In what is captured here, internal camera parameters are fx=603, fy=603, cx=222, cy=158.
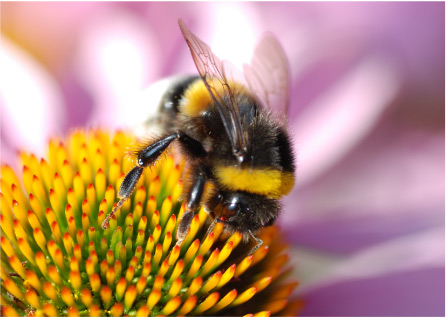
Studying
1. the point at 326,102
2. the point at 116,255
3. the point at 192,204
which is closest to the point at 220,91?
the point at 192,204

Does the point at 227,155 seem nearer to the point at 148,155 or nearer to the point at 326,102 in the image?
the point at 148,155

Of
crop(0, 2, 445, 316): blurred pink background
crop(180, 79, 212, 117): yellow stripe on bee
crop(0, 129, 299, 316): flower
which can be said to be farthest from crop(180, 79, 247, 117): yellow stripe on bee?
crop(0, 2, 445, 316): blurred pink background

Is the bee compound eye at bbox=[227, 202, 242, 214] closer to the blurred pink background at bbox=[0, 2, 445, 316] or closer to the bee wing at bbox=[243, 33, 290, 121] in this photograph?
the bee wing at bbox=[243, 33, 290, 121]

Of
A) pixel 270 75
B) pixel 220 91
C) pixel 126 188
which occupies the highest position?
pixel 270 75

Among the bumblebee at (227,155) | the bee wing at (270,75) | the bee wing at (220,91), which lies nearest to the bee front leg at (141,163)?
the bumblebee at (227,155)

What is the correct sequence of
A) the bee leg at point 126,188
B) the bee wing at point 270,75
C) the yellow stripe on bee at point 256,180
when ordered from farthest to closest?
1. the bee wing at point 270,75
2. the bee leg at point 126,188
3. the yellow stripe on bee at point 256,180

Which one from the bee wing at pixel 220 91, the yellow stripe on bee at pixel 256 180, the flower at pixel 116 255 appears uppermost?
the bee wing at pixel 220 91

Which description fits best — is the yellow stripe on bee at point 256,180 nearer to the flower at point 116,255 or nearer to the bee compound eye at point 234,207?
the bee compound eye at point 234,207
